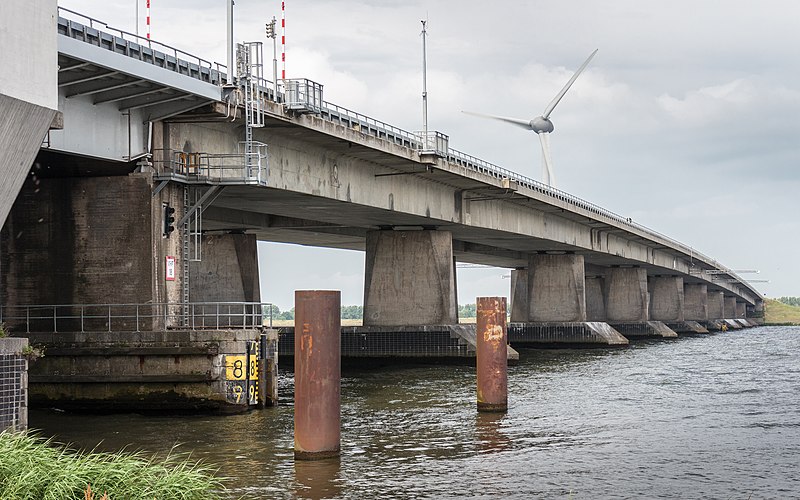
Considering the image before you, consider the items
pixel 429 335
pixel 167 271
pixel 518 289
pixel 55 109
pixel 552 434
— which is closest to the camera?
pixel 55 109

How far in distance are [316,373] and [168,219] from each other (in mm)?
15147

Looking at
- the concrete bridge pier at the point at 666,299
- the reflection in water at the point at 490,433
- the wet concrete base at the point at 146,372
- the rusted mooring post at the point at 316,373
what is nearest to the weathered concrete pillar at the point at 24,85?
the rusted mooring post at the point at 316,373

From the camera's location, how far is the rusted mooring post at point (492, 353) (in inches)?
1145

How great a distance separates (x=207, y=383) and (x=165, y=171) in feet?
26.2

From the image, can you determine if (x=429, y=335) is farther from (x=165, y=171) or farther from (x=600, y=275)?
(x=600, y=275)

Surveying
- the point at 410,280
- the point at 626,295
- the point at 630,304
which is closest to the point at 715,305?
the point at 626,295

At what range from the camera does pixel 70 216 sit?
33.8 m

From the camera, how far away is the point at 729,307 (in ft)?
624

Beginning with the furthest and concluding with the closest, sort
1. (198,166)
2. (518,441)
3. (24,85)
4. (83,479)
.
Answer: (198,166)
(518,441)
(24,85)
(83,479)

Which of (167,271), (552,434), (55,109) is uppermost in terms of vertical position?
(55,109)

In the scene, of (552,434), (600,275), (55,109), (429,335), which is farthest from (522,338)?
(55,109)

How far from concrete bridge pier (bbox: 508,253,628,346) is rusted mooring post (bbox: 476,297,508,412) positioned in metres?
55.6

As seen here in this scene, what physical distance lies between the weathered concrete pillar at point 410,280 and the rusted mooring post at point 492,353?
1315 inches

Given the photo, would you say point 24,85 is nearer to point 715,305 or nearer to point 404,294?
point 404,294
